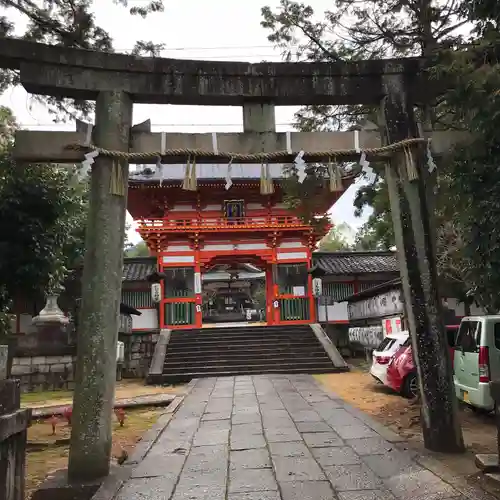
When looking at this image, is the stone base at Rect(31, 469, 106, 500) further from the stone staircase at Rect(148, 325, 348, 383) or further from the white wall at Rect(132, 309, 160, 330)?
the white wall at Rect(132, 309, 160, 330)

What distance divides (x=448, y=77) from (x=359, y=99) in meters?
1.00

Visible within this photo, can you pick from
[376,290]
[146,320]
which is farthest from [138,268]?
[376,290]

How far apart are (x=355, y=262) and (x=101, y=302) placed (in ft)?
60.1

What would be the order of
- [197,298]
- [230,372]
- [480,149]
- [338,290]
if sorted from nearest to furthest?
[480,149], [230,372], [197,298], [338,290]

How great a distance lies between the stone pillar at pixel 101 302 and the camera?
173 inches

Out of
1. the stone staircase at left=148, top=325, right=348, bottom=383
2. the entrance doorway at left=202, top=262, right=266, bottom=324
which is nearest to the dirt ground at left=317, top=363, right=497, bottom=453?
the stone staircase at left=148, top=325, right=348, bottom=383

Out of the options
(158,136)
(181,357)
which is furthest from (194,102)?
(181,357)

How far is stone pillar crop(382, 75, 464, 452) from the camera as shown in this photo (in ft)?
15.7

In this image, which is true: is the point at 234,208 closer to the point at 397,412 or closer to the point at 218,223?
the point at 218,223

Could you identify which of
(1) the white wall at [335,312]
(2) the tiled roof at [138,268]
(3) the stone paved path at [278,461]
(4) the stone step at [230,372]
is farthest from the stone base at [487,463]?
(2) the tiled roof at [138,268]

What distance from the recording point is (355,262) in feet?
71.6

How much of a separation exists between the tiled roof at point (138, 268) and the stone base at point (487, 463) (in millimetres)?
16703

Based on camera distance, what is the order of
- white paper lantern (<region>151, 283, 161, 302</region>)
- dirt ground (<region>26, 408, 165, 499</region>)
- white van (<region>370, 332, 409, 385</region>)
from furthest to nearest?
white paper lantern (<region>151, 283, 161, 302</region>) < white van (<region>370, 332, 409, 385</region>) < dirt ground (<region>26, 408, 165, 499</region>)

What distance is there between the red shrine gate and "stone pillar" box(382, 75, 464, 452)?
45.2 ft
